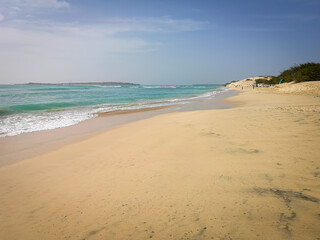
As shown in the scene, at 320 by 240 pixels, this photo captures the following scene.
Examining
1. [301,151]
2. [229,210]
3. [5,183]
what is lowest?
[5,183]

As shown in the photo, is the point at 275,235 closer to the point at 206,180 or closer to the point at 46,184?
the point at 206,180

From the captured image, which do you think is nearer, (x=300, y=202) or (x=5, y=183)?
(x=300, y=202)

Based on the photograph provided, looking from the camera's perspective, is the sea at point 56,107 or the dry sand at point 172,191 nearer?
the dry sand at point 172,191

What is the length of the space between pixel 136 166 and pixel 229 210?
77.5 inches

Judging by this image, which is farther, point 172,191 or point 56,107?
point 56,107

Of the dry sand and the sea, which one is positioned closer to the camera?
the dry sand

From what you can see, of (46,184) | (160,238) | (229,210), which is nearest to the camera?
(160,238)

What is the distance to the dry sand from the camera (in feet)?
6.42

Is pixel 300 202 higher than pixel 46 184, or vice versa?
pixel 300 202

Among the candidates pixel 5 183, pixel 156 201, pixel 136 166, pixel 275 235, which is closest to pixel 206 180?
pixel 156 201

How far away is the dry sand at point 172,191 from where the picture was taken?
196cm

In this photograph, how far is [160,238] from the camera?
6.08 ft

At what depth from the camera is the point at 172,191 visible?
8.61 feet

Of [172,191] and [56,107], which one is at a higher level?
[56,107]
